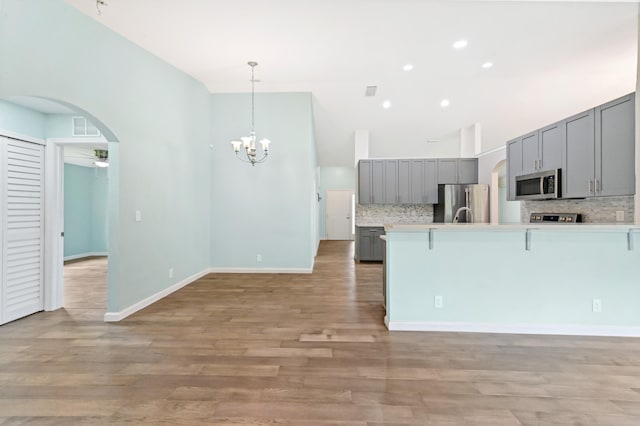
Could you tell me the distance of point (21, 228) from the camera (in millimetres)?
3162

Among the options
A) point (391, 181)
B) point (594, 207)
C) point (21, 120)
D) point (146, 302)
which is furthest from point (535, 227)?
point (21, 120)

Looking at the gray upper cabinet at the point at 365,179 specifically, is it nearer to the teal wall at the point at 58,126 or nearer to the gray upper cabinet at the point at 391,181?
the gray upper cabinet at the point at 391,181

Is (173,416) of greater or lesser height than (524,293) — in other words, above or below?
below

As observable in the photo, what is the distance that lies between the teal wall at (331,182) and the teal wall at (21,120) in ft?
27.6

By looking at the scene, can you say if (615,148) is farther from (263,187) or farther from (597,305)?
(263,187)

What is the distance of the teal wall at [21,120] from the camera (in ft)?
9.95

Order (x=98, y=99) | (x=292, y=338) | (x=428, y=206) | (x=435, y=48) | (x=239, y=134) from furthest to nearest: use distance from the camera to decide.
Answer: (x=428, y=206) → (x=239, y=134) → (x=435, y=48) → (x=98, y=99) → (x=292, y=338)

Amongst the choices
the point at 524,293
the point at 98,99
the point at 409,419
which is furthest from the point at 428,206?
the point at 98,99

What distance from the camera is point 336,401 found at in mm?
1766

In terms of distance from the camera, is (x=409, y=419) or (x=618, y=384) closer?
(x=409, y=419)

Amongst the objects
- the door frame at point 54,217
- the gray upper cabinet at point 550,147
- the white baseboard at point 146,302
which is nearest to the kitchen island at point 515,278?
the gray upper cabinet at point 550,147

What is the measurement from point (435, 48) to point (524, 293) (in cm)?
323

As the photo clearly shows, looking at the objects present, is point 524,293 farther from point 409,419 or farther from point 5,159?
point 5,159

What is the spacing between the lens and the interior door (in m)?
11.1
